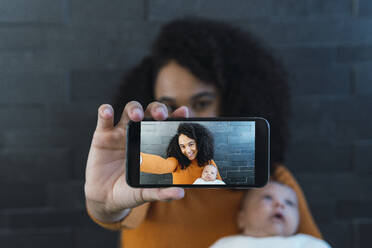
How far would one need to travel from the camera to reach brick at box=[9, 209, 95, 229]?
112 centimetres

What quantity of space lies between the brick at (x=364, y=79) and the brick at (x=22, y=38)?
1.24 meters

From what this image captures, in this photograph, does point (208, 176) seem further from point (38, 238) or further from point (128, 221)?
point (38, 238)

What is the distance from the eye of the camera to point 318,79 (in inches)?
44.1

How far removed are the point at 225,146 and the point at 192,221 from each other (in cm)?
42

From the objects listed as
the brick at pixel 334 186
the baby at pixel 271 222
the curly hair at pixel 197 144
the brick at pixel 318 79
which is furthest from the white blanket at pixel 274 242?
the brick at pixel 318 79

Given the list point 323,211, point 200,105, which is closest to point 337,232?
point 323,211

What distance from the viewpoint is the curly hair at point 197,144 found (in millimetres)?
521

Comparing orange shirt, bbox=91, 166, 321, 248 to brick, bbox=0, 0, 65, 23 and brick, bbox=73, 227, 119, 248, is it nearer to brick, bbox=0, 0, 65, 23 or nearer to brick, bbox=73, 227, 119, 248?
brick, bbox=73, 227, 119, 248

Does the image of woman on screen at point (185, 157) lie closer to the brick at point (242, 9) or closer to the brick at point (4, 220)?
the brick at point (242, 9)

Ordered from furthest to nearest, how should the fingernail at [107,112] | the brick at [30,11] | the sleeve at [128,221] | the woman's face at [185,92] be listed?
the brick at [30,11] < the woman's face at [185,92] < the sleeve at [128,221] < the fingernail at [107,112]

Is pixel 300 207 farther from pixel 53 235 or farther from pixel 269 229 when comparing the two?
pixel 53 235

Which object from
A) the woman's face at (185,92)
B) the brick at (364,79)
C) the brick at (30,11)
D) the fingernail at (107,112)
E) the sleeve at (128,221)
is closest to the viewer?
the fingernail at (107,112)

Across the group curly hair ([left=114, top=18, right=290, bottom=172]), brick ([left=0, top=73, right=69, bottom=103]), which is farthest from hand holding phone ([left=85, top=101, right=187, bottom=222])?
brick ([left=0, top=73, right=69, bottom=103])

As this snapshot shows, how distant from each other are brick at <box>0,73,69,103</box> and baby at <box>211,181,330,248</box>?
30.6 inches
